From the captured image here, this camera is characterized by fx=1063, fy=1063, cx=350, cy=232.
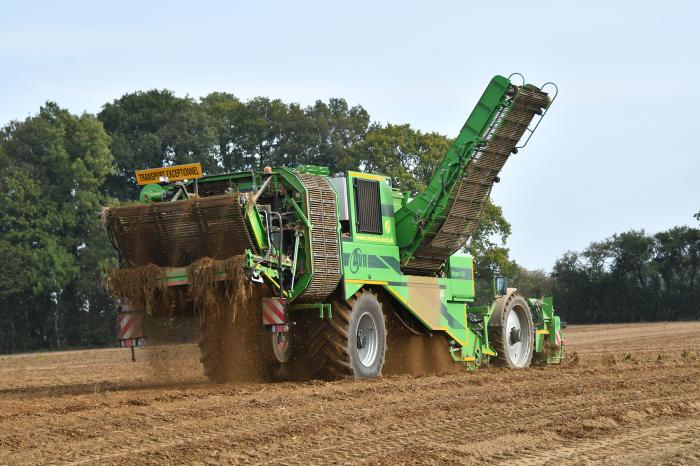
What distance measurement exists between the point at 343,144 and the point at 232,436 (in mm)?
52847

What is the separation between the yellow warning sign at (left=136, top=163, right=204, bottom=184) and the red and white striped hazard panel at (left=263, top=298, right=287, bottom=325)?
6.99 ft

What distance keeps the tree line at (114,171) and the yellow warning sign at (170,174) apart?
28.1 meters

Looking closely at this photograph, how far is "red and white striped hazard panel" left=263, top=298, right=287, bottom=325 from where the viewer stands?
14641mm

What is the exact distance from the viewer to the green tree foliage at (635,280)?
6178 centimetres

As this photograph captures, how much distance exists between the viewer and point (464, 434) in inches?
397

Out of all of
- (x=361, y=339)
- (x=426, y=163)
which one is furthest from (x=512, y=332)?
(x=426, y=163)

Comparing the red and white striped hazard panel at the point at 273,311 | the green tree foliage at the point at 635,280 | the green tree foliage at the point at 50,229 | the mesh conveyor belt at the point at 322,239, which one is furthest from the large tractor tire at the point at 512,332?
→ the green tree foliage at the point at 635,280

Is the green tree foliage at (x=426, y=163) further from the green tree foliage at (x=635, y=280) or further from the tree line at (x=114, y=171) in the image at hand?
the green tree foliage at (x=635, y=280)

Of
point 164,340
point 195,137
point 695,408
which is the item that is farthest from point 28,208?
point 695,408

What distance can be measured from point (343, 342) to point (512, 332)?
5365 mm

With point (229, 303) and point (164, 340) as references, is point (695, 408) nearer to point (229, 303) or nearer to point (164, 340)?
point (229, 303)

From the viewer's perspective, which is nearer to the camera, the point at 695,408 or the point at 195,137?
the point at 695,408

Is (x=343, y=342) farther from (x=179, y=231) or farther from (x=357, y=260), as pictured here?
(x=179, y=231)

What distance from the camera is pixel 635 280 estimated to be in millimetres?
63250
